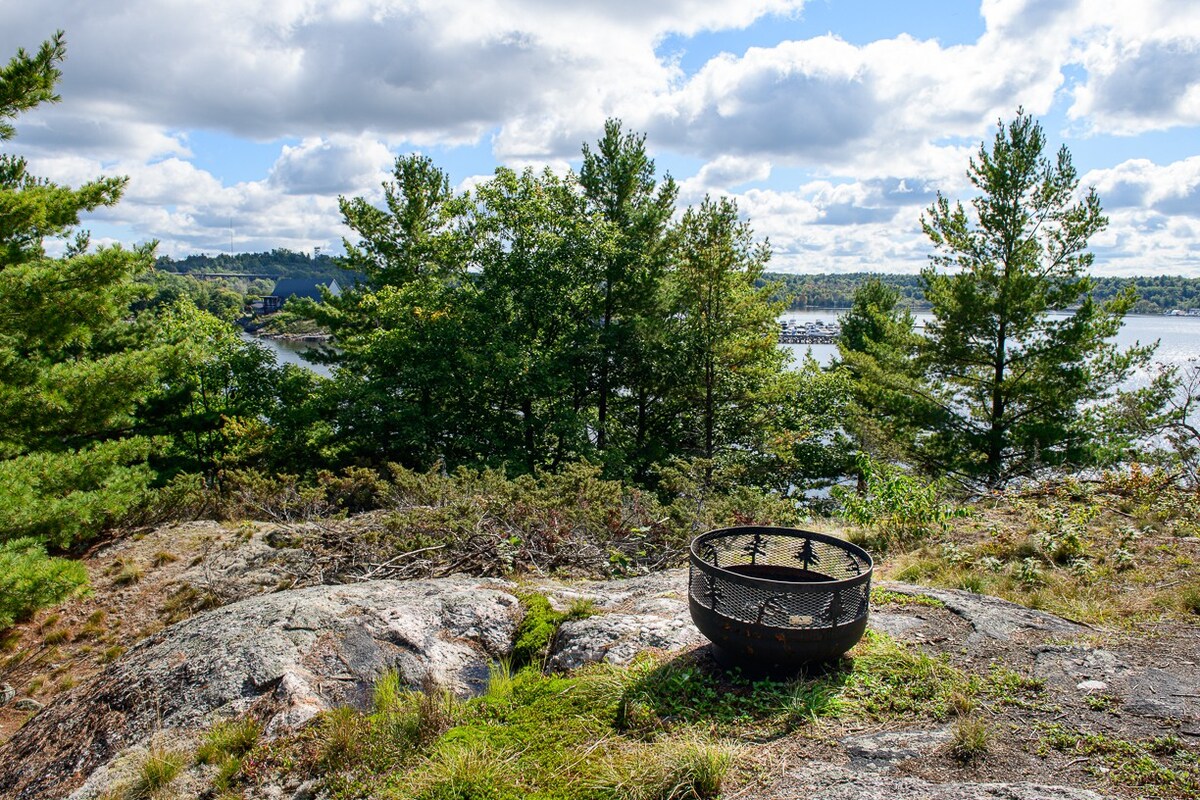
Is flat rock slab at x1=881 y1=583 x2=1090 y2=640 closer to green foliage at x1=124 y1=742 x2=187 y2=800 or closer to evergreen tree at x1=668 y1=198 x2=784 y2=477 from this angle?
green foliage at x1=124 y1=742 x2=187 y2=800

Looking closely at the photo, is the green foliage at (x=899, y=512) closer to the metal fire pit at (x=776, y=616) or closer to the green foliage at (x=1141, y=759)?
the metal fire pit at (x=776, y=616)

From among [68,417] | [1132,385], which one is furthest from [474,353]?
[1132,385]

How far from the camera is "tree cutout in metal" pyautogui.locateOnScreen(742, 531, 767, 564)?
14.5 ft

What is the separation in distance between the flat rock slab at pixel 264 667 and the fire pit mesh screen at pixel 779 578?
5.23ft

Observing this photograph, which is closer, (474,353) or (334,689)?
(334,689)

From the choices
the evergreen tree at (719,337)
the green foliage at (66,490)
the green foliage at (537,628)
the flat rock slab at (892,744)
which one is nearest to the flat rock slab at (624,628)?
the green foliage at (537,628)

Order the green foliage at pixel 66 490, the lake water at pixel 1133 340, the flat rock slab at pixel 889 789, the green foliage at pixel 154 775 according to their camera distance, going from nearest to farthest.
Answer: the flat rock slab at pixel 889 789, the green foliage at pixel 154 775, the green foliage at pixel 66 490, the lake water at pixel 1133 340

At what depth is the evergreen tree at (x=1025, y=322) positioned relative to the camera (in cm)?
Answer: 1381

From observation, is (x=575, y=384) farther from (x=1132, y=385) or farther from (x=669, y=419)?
(x=1132, y=385)

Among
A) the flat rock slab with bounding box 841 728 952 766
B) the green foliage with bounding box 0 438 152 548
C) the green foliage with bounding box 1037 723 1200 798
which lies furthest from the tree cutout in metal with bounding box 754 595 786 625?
the green foliage with bounding box 0 438 152 548

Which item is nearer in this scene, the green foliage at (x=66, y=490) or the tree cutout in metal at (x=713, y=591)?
the tree cutout in metal at (x=713, y=591)

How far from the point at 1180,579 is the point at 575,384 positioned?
13.7 m

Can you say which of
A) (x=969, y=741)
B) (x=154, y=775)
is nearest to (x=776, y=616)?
(x=969, y=741)

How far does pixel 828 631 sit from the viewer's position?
11.1 feet
